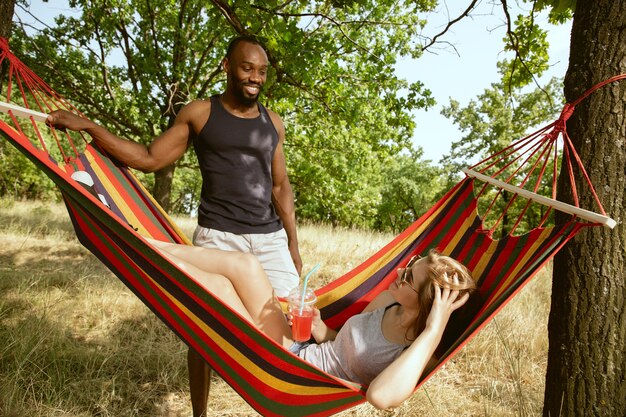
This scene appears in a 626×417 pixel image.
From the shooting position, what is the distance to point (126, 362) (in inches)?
94.9

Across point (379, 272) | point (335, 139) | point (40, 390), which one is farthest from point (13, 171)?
point (379, 272)

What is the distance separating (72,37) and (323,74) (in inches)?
153

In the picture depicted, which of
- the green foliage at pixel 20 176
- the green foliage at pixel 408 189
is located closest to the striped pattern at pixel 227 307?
the green foliage at pixel 20 176

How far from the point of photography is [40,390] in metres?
2.06

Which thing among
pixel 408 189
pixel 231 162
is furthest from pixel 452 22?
pixel 408 189

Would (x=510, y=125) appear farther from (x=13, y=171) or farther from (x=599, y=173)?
(x=13, y=171)

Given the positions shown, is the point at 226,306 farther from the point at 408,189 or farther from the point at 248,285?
the point at 408,189

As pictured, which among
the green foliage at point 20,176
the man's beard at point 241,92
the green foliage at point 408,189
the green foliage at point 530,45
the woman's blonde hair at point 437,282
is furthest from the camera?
the green foliage at point 408,189

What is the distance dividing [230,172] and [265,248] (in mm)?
354

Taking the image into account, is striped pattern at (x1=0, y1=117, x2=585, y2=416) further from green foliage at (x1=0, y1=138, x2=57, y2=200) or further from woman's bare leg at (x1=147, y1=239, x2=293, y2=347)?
green foliage at (x1=0, y1=138, x2=57, y2=200)

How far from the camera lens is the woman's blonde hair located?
53.4 inches

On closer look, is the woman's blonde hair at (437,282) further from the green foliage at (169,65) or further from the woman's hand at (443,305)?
the green foliage at (169,65)

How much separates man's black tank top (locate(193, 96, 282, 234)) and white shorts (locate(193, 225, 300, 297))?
0.10ft

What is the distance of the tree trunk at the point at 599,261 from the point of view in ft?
4.56
